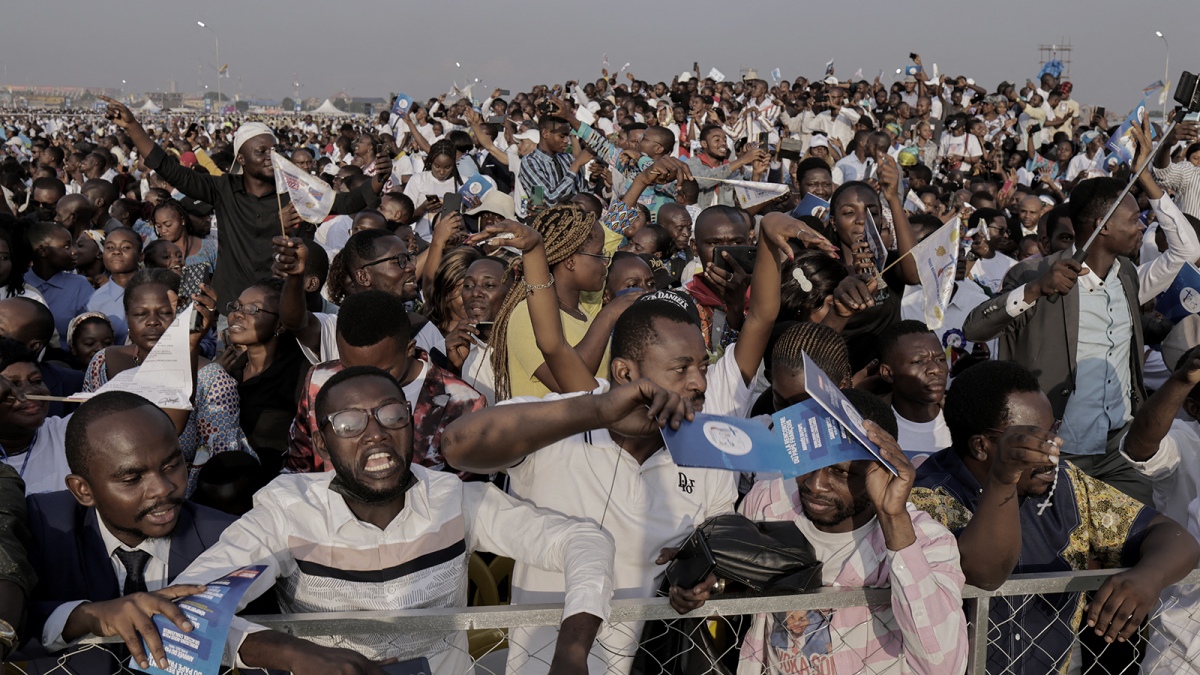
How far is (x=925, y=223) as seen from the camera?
658 centimetres

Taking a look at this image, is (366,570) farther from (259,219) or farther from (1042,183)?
(1042,183)

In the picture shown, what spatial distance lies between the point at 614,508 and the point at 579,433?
0.28 metres

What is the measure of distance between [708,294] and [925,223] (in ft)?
7.05

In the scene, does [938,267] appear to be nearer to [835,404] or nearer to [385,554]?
[835,404]

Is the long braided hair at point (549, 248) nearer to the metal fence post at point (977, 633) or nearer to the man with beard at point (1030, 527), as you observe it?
the man with beard at point (1030, 527)

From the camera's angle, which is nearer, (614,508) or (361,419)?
(361,419)

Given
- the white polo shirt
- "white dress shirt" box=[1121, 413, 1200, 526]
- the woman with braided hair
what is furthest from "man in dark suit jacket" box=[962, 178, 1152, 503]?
the white polo shirt

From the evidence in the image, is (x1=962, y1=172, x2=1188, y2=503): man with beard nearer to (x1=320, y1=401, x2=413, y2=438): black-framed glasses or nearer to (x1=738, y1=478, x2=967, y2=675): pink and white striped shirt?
(x1=738, y1=478, x2=967, y2=675): pink and white striped shirt

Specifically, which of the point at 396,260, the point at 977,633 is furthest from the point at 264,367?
the point at 977,633

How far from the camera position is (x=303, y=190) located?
6.18 meters

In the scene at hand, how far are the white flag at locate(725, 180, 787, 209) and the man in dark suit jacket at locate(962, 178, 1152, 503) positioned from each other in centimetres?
Result: 181

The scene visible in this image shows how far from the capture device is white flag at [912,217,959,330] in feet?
15.0

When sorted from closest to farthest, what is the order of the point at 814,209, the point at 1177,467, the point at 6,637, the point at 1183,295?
1. the point at 6,637
2. the point at 1177,467
3. the point at 1183,295
4. the point at 814,209

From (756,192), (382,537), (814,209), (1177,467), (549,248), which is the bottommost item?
(1177,467)
